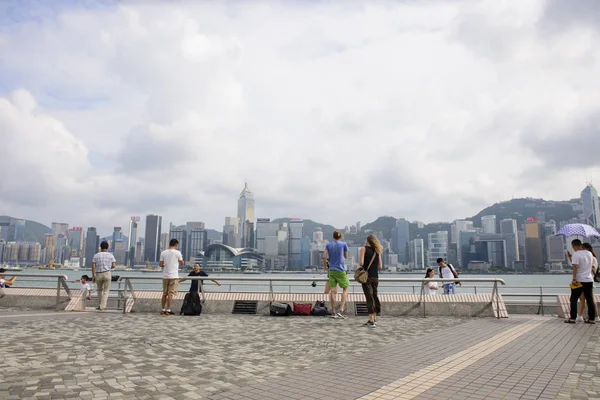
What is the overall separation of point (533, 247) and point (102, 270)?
5243 inches

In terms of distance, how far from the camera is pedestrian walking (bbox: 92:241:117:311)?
11.4 meters

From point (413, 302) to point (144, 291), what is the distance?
7611 mm

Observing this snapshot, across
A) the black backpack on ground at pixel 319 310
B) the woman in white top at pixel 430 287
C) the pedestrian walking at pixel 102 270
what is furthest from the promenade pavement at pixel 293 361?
the woman in white top at pixel 430 287

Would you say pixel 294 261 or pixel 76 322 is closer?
pixel 76 322

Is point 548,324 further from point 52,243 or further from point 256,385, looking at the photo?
point 52,243

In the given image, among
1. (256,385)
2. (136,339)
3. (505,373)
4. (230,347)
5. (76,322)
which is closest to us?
(256,385)

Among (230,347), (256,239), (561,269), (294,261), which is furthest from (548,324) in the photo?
(256,239)

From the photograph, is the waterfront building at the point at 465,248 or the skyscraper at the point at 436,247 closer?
the waterfront building at the point at 465,248

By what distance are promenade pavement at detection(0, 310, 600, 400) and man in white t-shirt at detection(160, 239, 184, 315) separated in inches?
86.4

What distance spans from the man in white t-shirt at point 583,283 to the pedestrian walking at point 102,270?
1116 cm

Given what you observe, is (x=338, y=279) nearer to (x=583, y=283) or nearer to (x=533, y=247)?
(x=583, y=283)

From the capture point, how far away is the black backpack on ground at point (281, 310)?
36.2 ft

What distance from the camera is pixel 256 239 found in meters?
197

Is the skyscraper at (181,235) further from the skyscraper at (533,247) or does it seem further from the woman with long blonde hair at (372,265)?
the woman with long blonde hair at (372,265)
